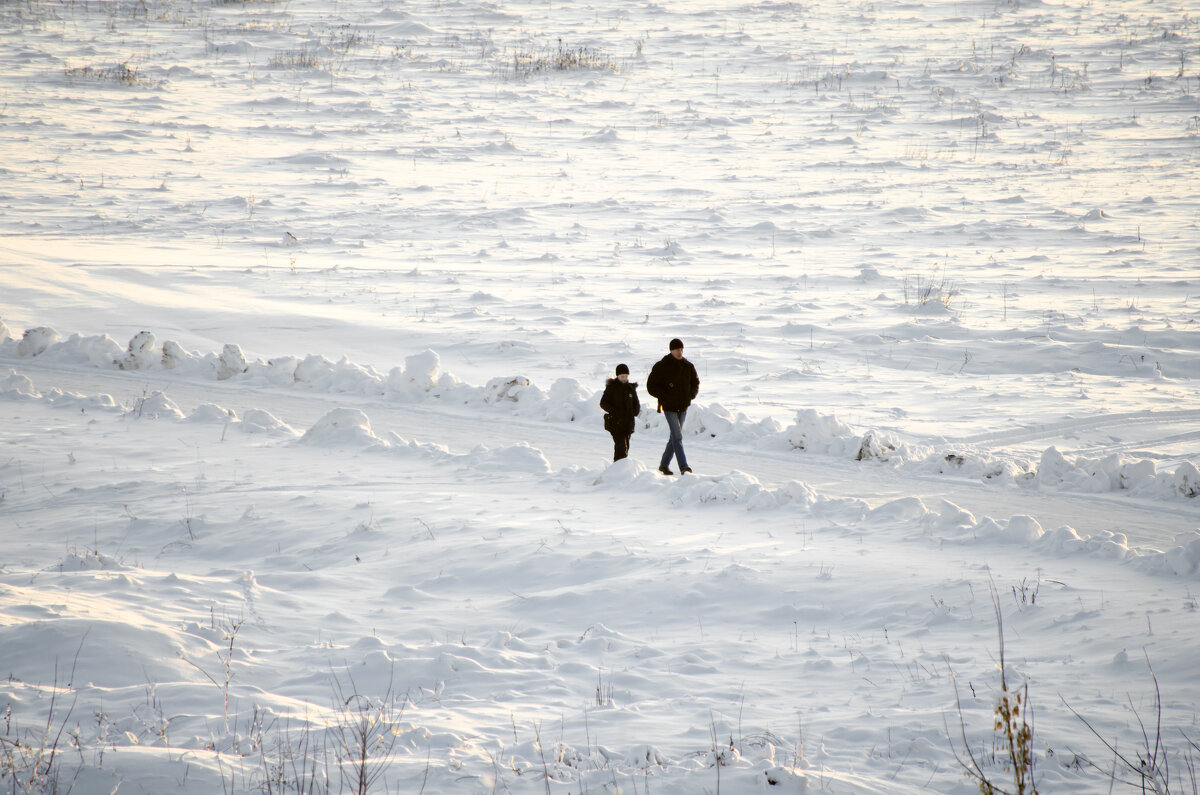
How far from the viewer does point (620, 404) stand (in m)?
10.2

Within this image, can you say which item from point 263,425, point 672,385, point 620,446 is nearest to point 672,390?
point 672,385

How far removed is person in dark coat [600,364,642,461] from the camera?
10.2m

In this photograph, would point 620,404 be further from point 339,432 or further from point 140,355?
point 140,355

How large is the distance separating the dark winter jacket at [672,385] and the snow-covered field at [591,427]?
898 mm

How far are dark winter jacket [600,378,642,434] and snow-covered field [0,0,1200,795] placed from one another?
63 centimetres

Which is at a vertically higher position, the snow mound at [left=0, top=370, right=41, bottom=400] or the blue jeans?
the snow mound at [left=0, top=370, right=41, bottom=400]

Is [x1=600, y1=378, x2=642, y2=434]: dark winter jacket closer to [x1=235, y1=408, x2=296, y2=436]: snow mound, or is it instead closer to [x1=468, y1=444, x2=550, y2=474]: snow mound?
[x1=468, y1=444, x2=550, y2=474]: snow mound

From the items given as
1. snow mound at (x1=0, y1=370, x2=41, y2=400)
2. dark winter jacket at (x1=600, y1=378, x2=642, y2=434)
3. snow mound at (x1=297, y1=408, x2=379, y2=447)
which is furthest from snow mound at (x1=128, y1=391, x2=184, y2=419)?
dark winter jacket at (x1=600, y1=378, x2=642, y2=434)

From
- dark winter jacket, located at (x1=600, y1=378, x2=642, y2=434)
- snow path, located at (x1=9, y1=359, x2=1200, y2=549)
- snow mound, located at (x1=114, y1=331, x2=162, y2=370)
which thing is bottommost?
snow path, located at (x1=9, y1=359, x2=1200, y2=549)

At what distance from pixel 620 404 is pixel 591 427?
1662 mm

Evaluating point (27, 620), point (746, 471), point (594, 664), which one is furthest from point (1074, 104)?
point (27, 620)

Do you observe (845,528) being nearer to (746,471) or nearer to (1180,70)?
(746,471)

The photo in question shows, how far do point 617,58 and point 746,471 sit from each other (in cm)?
2786

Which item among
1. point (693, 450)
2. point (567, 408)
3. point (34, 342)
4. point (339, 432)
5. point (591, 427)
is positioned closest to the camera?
point (339, 432)
